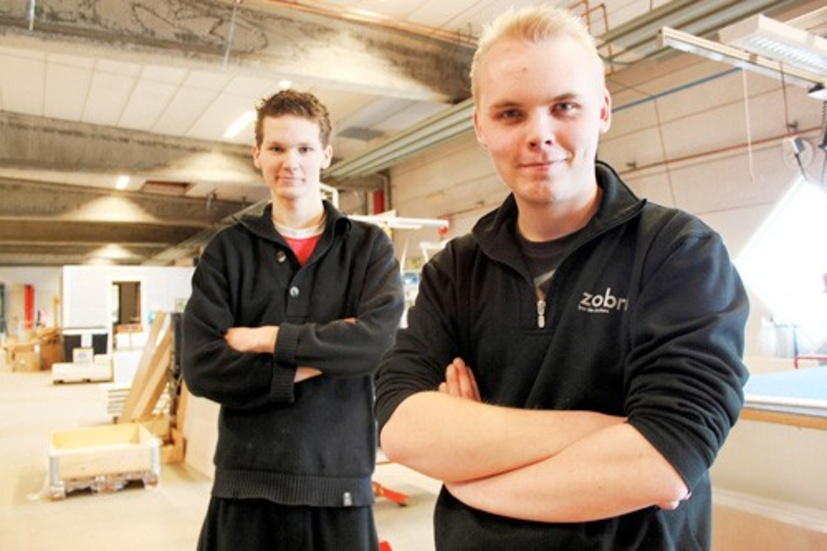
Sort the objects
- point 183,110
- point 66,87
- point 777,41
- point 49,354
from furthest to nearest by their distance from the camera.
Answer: point 49,354
point 183,110
point 66,87
point 777,41

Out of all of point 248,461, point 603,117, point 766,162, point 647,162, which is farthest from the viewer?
point 647,162

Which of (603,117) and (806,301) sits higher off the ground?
(603,117)

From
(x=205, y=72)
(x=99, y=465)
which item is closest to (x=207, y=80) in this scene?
(x=205, y=72)

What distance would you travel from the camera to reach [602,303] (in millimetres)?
915

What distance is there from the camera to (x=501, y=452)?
0.88 m

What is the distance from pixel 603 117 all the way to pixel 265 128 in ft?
3.05

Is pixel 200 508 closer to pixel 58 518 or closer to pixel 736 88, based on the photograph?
pixel 58 518

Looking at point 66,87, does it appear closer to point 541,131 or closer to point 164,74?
point 164,74

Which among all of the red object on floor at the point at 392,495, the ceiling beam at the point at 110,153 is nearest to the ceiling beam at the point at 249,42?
the red object on floor at the point at 392,495

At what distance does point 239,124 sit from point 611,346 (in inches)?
263

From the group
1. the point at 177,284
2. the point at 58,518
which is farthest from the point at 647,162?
the point at 177,284

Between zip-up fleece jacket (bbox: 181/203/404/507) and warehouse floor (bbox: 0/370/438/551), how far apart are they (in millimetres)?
2061

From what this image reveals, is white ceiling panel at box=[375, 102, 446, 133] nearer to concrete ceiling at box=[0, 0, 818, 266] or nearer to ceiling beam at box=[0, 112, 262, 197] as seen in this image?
concrete ceiling at box=[0, 0, 818, 266]

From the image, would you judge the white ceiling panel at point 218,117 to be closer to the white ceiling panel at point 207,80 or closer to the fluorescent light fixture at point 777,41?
the white ceiling panel at point 207,80
